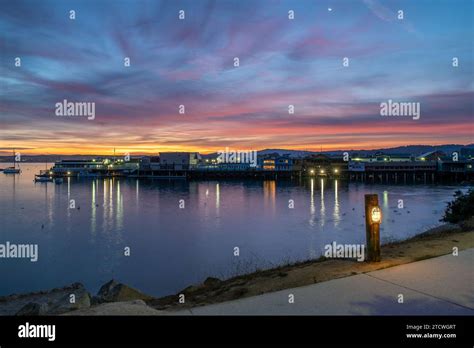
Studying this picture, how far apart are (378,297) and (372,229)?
7.87 ft

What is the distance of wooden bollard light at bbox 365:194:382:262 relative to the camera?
740 centimetres

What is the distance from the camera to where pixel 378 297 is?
5.22m

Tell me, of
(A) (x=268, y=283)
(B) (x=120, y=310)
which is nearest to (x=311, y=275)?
(A) (x=268, y=283)

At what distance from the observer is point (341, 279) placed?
6219mm

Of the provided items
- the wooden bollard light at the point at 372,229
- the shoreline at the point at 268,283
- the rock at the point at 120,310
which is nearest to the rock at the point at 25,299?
the shoreline at the point at 268,283

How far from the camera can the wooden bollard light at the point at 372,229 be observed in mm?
7402

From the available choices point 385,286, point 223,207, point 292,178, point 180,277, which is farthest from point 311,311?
point 292,178

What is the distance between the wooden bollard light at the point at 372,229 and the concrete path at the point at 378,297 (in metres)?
0.79

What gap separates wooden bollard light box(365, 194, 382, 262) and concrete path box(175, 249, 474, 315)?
2.59 feet

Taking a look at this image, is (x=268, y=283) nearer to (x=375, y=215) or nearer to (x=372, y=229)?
(x=372, y=229)

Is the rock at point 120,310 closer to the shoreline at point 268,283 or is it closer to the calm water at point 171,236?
the shoreline at point 268,283

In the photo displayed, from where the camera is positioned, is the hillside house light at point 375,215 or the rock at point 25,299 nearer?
the hillside house light at point 375,215

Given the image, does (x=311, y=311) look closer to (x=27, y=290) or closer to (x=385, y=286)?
(x=385, y=286)
